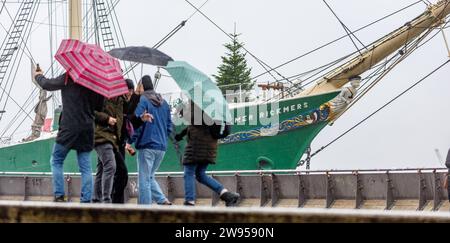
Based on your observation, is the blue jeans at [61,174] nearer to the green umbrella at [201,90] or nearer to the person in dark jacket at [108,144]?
the person in dark jacket at [108,144]

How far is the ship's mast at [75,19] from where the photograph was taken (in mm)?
24703

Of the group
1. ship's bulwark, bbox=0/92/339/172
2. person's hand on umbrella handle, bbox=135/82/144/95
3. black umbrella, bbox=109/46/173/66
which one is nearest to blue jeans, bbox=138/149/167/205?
person's hand on umbrella handle, bbox=135/82/144/95

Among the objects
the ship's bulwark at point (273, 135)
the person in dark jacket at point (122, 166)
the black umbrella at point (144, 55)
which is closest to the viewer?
the person in dark jacket at point (122, 166)

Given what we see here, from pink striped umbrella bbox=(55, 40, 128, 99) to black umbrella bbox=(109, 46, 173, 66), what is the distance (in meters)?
2.59

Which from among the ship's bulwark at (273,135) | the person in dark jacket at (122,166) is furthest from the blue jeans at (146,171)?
the ship's bulwark at (273,135)

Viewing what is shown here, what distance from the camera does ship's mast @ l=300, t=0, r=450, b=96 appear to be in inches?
1048

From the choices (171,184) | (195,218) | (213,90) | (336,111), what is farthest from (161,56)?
(336,111)

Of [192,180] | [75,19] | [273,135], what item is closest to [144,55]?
[192,180]

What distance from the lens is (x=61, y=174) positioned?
8594 mm

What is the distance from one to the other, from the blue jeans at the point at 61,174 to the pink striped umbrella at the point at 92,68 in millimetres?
553
